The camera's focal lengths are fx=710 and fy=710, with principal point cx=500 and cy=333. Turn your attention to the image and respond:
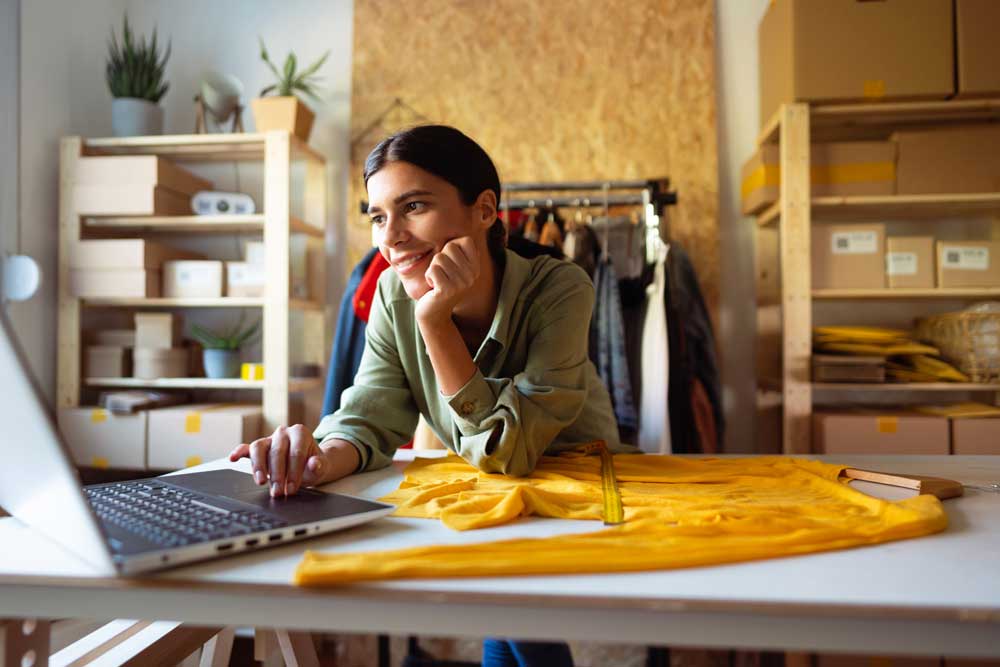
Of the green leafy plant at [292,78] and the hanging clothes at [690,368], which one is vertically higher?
the green leafy plant at [292,78]

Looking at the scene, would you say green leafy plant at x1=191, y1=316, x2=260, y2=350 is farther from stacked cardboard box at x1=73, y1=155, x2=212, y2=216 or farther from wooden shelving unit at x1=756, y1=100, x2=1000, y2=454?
wooden shelving unit at x1=756, y1=100, x2=1000, y2=454

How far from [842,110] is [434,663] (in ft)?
7.66

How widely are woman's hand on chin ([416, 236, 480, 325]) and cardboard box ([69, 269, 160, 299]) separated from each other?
2.01m

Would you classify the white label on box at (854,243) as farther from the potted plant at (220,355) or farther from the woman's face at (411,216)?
the potted plant at (220,355)

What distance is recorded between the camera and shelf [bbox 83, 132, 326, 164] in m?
2.76

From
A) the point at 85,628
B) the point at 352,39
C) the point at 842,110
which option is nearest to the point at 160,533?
the point at 85,628

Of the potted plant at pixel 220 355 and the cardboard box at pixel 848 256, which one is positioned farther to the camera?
the potted plant at pixel 220 355

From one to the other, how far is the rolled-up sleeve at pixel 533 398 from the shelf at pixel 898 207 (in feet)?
5.43

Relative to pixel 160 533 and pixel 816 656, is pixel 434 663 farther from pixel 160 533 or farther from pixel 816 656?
pixel 160 533

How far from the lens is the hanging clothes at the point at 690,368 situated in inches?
94.0

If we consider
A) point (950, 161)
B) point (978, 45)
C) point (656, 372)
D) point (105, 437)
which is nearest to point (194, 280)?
point (105, 437)

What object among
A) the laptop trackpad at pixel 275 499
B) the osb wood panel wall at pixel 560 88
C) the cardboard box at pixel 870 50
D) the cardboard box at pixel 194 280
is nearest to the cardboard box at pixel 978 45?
the cardboard box at pixel 870 50

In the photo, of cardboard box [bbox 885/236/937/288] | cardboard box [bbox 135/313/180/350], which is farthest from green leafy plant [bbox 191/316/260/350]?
cardboard box [bbox 885/236/937/288]

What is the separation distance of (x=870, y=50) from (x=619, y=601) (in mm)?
2510
